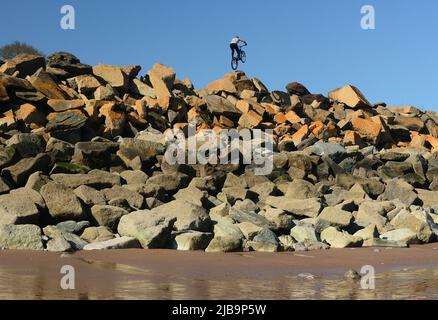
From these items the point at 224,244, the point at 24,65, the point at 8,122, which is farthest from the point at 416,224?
the point at 24,65

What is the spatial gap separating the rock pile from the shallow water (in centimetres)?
123

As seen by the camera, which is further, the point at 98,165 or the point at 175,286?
the point at 98,165

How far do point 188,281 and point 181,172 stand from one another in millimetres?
7938

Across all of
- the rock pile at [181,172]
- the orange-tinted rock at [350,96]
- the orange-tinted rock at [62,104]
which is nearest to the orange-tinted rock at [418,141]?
the rock pile at [181,172]

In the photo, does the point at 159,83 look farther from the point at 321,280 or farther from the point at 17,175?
the point at 321,280

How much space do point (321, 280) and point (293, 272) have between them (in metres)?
0.74

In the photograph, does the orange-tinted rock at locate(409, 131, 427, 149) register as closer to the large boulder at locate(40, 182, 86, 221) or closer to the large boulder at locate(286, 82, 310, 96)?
the large boulder at locate(286, 82, 310, 96)

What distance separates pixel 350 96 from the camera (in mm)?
29000

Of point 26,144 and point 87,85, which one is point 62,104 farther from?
point 26,144

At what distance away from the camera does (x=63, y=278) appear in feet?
24.2

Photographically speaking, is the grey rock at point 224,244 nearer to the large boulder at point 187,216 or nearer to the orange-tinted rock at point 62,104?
the large boulder at point 187,216

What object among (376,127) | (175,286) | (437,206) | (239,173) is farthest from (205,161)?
(376,127)

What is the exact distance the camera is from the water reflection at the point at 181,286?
662 cm

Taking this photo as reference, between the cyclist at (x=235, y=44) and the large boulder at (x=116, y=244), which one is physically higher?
the cyclist at (x=235, y=44)
